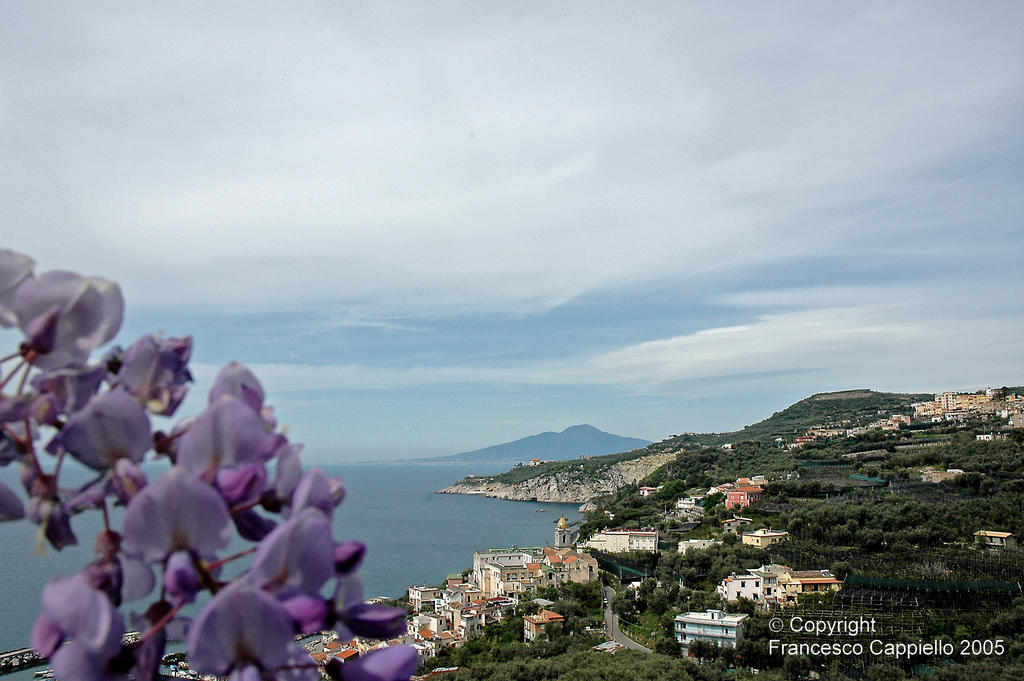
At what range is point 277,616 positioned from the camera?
1.50 feet

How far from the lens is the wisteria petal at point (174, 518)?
0.47m

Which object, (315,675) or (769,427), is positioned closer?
(315,675)

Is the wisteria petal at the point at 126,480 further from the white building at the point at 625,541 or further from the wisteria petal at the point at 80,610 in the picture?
the white building at the point at 625,541

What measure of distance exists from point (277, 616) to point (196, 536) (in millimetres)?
83

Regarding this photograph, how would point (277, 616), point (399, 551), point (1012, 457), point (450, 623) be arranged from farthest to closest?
1. point (399, 551)
2. point (1012, 457)
3. point (450, 623)
4. point (277, 616)

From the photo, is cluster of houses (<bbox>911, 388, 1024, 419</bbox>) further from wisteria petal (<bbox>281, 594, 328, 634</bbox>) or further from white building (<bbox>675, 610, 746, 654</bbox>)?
wisteria petal (<bbox>281, 594, 328, 634</bbox>)

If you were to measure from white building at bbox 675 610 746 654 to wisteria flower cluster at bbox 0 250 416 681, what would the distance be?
60.3 ft

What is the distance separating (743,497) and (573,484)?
151 feet

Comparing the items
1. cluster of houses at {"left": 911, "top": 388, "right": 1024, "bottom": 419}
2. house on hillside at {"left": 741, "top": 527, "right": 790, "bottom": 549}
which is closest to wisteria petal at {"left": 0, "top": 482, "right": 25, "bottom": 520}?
house on hillside at {"left": 741, "top": 527, "right": 790, "bottom": 549}

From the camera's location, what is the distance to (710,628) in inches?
695

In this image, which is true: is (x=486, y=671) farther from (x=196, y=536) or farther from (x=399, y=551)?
(x=399, y=551)

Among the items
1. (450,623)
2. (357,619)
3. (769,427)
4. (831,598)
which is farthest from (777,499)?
(769,427)

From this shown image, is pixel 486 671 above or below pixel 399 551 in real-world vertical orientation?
above

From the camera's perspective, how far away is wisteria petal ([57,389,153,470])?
0.50 metres
